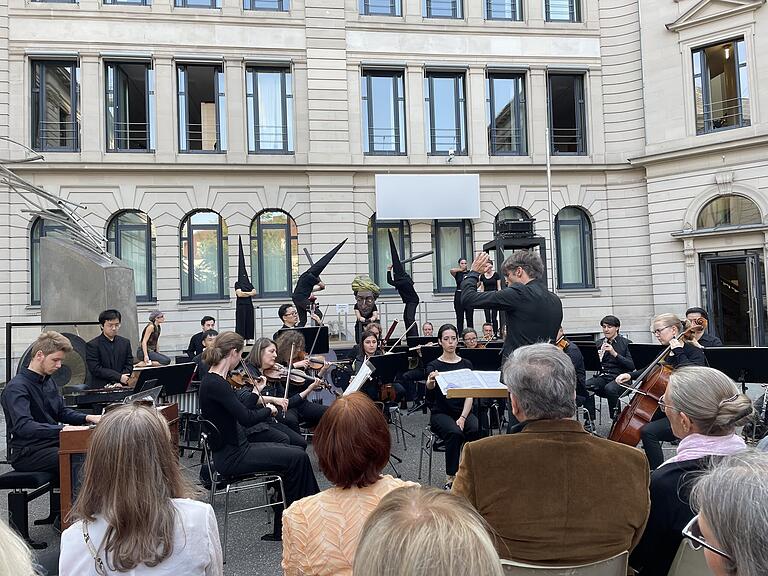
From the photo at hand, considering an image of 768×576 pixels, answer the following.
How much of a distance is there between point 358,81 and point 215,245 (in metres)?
7.54

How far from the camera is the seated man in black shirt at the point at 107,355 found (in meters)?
8.07

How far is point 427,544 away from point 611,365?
28.5 ft

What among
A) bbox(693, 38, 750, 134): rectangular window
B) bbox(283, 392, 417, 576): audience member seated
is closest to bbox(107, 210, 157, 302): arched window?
bbox(283, 392, 417, 576): audience member seated

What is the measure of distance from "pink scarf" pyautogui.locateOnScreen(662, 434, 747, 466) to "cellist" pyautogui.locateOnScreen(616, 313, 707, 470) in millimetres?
3162

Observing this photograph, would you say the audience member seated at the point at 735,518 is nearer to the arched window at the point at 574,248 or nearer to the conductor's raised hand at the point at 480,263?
the conductor's raised hand at the point at 480,263

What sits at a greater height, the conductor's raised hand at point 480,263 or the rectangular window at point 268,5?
the rectangular window at point 268,5

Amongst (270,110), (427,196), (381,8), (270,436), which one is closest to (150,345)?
(270,436)

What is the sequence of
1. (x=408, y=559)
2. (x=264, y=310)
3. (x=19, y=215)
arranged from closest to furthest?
1. (x=408, y=559)
2. (x=19, y=215)
3. (x=264, y=310)

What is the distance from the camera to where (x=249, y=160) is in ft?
64.9

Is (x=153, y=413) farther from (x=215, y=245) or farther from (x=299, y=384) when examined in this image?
(x=215, y=245)

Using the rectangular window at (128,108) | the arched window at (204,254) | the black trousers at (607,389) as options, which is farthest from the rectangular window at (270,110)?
the black trousers at (607,389)

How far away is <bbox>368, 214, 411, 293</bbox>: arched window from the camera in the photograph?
20.7 meters

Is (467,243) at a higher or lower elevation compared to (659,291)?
higher

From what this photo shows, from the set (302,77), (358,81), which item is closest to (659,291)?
(358,81)
